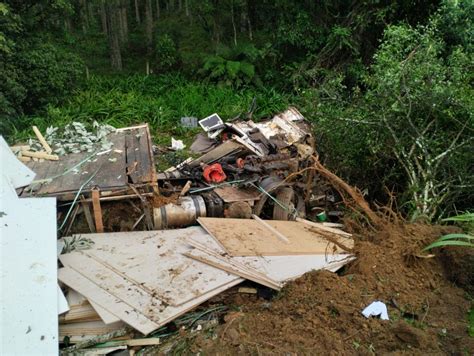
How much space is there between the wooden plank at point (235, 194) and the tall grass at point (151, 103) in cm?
440

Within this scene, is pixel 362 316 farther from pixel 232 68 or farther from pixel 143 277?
pixel 232 68

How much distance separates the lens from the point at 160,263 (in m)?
5.03

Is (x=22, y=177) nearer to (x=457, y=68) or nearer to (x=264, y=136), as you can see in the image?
(x=264, y=136)

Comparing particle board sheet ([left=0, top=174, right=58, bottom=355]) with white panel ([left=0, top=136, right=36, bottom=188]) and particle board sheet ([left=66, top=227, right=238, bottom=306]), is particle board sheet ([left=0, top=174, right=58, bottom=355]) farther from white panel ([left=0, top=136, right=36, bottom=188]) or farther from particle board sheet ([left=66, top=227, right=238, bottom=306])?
particle board sheet ([left=66, top=227, right=238, bottom=306])

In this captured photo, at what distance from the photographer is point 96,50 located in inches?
664

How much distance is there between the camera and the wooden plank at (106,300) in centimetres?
405

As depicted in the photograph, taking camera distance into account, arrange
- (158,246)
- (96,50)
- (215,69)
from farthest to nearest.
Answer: (96,50) < (215,69) < (158,246)

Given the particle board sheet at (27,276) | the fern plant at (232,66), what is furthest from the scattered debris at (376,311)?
the fern plant at (232,66)

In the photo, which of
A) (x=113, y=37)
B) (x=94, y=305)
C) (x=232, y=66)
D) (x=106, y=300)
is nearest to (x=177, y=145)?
(x=232, y=66)

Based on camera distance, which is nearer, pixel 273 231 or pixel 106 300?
pixel 106 300

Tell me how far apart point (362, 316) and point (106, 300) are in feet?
8.22

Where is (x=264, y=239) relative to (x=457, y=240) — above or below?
below

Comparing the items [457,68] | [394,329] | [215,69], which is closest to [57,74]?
[215,69]

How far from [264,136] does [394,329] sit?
5.64 m
